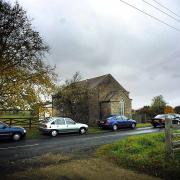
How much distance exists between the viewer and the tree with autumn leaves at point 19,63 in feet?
90.7

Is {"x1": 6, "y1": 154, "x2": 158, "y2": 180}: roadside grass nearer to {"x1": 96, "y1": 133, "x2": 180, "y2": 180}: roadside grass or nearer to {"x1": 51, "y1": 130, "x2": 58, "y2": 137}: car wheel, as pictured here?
{"x1": 96, "y1": 133, "x2": 180, "y2": 180}: roadside grass

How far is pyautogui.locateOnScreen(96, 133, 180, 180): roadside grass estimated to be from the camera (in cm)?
977

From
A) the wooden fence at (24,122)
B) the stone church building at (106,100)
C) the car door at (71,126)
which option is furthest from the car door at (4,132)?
the stone church building at (106,100)

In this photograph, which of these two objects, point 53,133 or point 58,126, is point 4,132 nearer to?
point 53,133

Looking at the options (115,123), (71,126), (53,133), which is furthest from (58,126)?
(115,123)

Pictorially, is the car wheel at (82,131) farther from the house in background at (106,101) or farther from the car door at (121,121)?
the house in background at (106,101)

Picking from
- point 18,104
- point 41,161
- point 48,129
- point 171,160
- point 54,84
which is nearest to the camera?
point 171,160

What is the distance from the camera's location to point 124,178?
9047 mm

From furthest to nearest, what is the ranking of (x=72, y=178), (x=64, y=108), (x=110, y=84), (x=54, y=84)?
(x=110, y=84), (x=64, y=108), (x=54, y=84), (x=72, y=178)

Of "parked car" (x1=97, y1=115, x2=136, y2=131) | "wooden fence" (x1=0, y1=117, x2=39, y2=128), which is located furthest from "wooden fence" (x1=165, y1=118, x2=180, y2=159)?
"wooden fence" (x1=0, y1=117, x2=39, y2=128)

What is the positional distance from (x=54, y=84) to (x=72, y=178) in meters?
22.1

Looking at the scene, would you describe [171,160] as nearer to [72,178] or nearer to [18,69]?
[72,178]

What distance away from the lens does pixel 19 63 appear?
28.3m

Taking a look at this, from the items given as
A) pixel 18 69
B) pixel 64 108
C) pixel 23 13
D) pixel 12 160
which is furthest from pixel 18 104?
pixel 12 160
